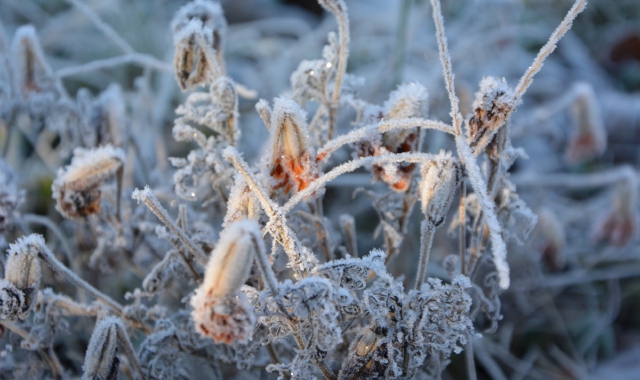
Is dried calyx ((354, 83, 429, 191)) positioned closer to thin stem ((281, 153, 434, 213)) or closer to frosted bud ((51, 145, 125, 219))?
thin stem ((281, 153, 434, 213))

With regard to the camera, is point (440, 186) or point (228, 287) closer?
point (228, 287)

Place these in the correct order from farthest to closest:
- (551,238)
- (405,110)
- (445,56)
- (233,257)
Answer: (551,238) < (405,110) < (445,56) < (233,257)

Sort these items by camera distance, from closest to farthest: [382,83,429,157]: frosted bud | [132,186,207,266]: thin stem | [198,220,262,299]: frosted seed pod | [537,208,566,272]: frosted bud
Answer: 1. [198,220,262,299]: frosted seed pod
2. [132,186,207,266]: thin stem
3. [382,83,429,157]: frosted bud
4. [537,208,566,272]: frosted bud

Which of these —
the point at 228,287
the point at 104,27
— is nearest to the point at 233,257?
the point at 228,287

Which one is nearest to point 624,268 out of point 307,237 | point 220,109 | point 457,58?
point 457,58

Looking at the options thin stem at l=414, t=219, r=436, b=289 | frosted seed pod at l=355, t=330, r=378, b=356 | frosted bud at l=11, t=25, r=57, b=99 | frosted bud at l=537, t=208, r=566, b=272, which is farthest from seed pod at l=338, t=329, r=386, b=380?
frosted bud at l=11, t=25, r=57, b=99

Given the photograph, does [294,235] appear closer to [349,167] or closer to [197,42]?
[349,167]
